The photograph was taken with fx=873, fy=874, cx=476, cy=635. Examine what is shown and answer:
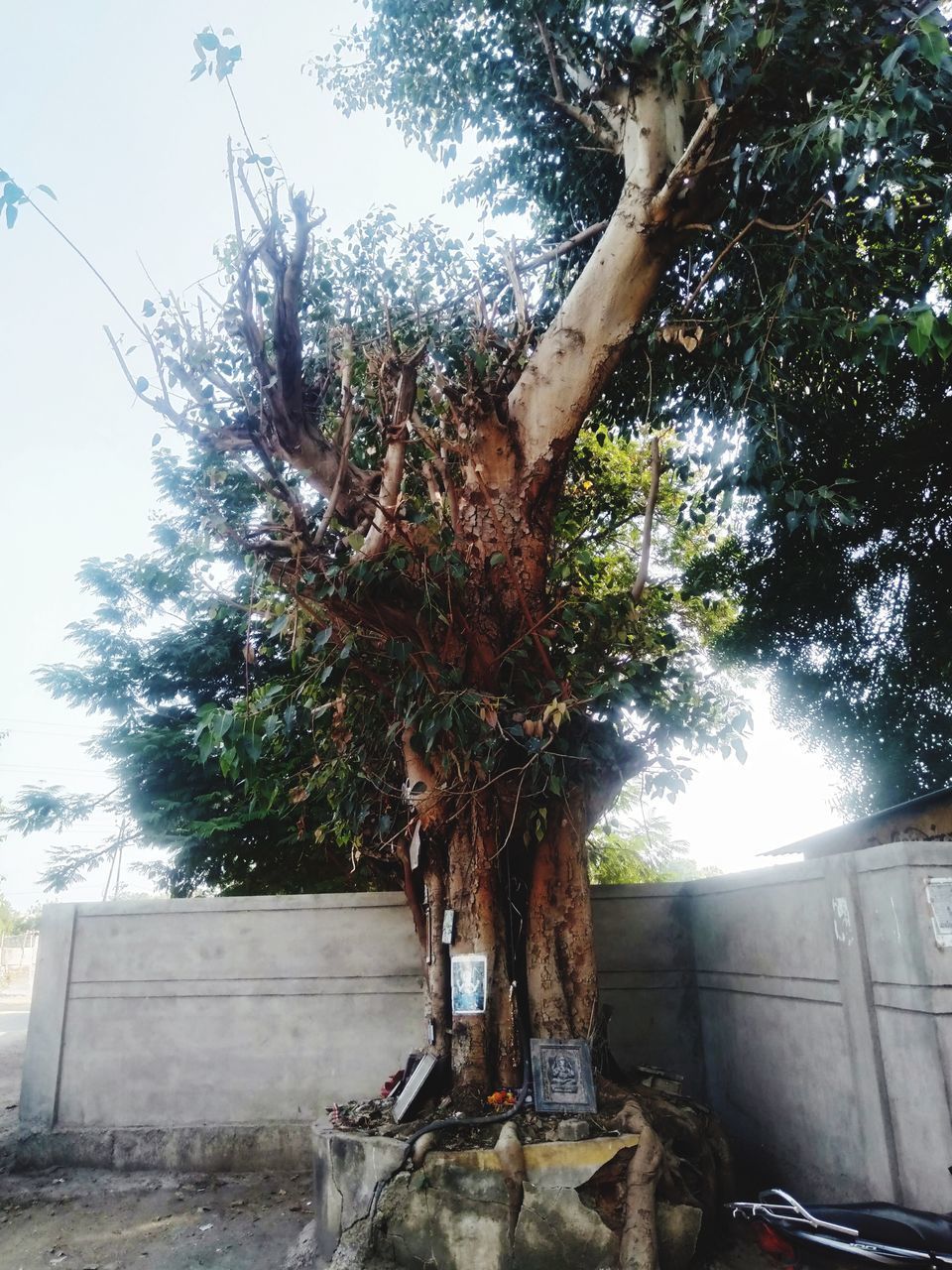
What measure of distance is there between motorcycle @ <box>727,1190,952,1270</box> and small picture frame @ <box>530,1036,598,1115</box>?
116 cm

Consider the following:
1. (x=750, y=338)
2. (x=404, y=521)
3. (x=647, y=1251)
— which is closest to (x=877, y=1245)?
(x=647, y=1251)

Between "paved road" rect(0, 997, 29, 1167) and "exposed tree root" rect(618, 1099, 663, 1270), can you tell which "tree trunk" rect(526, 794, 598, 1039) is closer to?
"exposed tree root" rect(618, 1099, 663, 1270)

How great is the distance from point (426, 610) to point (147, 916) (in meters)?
3.59

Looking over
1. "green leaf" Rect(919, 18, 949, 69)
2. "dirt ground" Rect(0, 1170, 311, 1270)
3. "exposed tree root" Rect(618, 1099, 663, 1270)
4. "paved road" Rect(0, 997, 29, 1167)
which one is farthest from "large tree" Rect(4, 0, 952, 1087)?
"paved road" Rect(0, 997, 29, 1167)

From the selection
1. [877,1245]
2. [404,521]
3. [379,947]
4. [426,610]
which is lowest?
[877,1245]

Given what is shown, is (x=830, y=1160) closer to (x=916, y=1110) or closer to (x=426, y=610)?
(x=916, y=1110)

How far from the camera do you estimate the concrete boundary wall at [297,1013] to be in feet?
16.5

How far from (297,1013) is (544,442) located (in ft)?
14.1

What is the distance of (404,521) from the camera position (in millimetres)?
4844

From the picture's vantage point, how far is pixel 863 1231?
3062 mm

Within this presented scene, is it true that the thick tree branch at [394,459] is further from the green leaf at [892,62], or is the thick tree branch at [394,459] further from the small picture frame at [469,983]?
the green leaf at [892,62]

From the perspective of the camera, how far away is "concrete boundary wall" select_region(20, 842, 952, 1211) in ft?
16.5

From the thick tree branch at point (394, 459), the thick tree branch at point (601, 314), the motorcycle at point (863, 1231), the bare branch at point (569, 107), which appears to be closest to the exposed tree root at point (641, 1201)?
the motorcycle at point (863, 1231)

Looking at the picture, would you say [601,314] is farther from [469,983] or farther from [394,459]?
[469,983]
